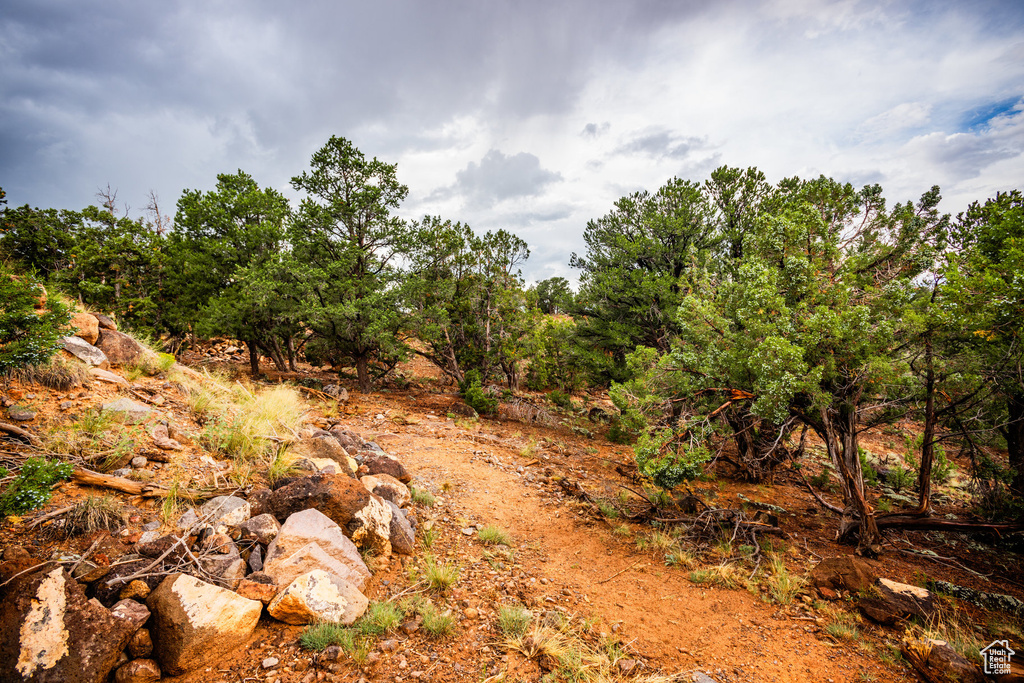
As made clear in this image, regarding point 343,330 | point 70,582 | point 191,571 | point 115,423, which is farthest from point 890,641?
point 343,330

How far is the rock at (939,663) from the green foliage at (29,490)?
860cm

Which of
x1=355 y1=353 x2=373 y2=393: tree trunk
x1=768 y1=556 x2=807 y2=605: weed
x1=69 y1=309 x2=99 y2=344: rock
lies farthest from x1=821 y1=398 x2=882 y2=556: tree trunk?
x1=355 y1=353 x2=373 y2=393: tree trunk

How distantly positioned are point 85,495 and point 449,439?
7.70 m

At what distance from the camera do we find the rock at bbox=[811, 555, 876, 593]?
16.9ft

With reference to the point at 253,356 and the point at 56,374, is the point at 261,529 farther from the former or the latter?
the point at 253,356

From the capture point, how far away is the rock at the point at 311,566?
402cm

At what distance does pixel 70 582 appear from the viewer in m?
3.18

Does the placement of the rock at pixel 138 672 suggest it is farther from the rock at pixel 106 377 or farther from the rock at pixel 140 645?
the rock at pixel 106 377

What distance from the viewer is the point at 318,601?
153 inches

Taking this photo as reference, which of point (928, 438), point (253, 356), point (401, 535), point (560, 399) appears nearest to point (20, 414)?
point (401, 535)

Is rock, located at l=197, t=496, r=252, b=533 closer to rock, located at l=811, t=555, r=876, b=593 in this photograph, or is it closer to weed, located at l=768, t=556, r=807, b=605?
weed, located at l=768, t=556, r=807, b=605

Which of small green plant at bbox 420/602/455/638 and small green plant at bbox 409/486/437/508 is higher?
small green plant at bbox 409/486/437/508

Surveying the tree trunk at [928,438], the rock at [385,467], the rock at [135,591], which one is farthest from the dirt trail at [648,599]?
the rock at [135,591]

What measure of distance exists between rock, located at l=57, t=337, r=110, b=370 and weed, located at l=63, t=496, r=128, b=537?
4549 millimetres
